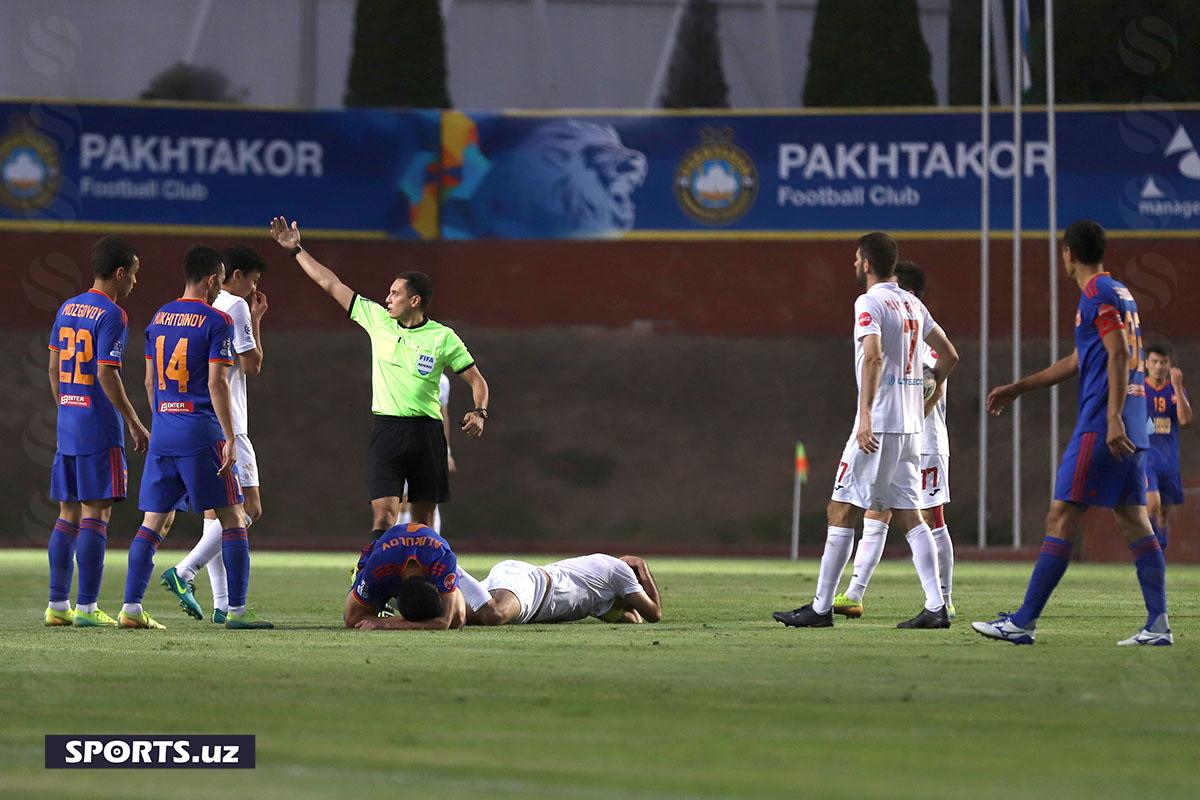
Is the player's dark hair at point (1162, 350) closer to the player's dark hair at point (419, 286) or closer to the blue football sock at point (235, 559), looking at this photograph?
the player's dark hair at point (419, 286)

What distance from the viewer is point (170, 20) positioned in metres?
43.2

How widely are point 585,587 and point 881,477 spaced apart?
1962 millimetres

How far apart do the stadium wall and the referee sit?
18.2 metres

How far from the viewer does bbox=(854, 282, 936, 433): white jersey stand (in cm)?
1170

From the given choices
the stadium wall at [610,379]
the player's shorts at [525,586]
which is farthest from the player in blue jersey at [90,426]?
the stadium wall at [610,379]

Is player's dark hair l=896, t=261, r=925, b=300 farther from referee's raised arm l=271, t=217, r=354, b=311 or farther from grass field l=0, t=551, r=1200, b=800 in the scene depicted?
referee's raised arm l=271, t=217, r=354, b=311

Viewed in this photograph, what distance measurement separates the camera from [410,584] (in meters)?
11.1

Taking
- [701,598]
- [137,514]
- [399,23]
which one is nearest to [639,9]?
[399,23]

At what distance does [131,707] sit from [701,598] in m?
9.05

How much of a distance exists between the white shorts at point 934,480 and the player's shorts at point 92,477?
524 centimetres

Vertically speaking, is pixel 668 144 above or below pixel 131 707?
above

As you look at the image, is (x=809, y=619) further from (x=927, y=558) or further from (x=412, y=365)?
(x=412, y=365)

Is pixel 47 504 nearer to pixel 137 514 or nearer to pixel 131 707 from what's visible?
pixel 137 514

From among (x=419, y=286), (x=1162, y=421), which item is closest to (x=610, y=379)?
(x=1162, y=421)
